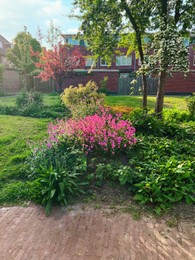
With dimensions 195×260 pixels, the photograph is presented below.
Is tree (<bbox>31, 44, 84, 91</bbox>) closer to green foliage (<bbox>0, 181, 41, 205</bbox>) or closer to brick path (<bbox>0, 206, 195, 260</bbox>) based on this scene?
green foliage (<bbox>0, 181, 41, 205</bbox>)

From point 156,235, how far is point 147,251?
273mm

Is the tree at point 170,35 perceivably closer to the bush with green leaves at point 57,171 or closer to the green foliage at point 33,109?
the bush with green leaves at point 57,171

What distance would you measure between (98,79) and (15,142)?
50.9ft

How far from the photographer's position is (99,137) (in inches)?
157

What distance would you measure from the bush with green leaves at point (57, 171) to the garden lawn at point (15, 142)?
34cm

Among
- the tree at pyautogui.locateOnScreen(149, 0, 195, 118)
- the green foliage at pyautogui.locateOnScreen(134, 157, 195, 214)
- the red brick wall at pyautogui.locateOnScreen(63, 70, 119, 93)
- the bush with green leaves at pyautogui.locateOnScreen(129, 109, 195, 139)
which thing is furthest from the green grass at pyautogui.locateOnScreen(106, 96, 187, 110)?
the red brick wall at pyautogui.locateOnScreen(63, 70, 119, 93)

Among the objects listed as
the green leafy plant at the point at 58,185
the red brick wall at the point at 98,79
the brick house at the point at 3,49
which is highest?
the brick house at the point at 3,49

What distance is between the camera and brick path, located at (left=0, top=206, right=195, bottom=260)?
222cm

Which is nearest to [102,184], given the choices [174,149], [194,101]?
[174,149]

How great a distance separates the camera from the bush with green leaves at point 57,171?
3.06 metres

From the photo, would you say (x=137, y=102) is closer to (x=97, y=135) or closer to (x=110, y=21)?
(x=110, y=21)

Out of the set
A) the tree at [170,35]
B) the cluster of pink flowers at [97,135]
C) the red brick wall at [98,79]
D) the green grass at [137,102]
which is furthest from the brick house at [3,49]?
the cluster of pink flowers at [97,135]

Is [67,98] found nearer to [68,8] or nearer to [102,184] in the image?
[68,8]

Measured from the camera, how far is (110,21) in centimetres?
648
